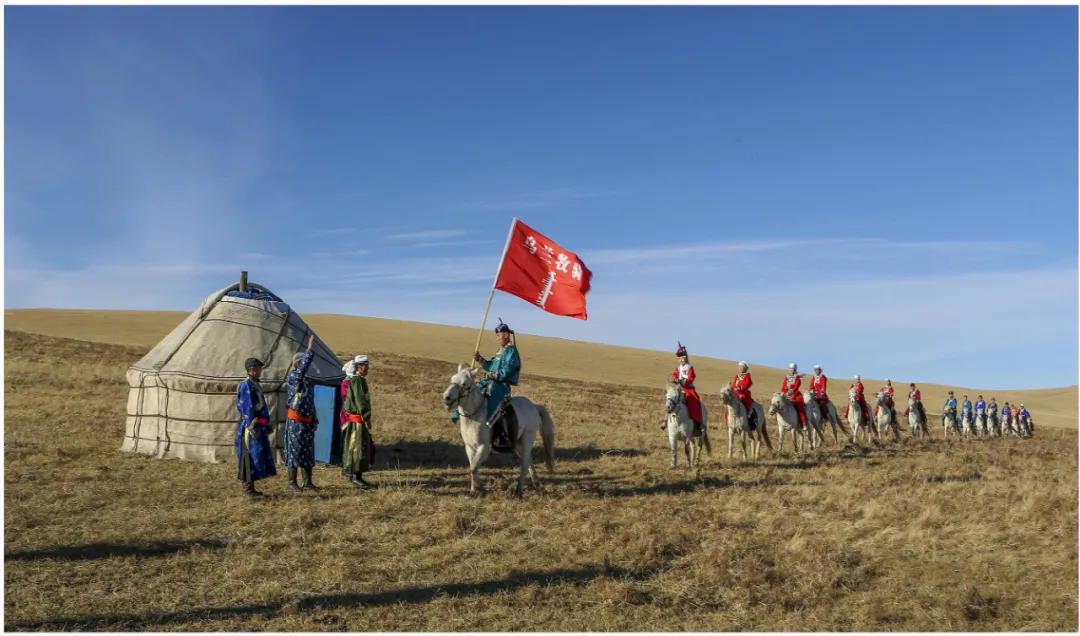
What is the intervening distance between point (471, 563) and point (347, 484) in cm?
503

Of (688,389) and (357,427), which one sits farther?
(688,389)

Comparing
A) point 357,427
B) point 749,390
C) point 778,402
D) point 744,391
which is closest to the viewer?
point 357,427

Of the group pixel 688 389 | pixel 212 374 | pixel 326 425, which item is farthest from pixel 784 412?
pixel 212 374

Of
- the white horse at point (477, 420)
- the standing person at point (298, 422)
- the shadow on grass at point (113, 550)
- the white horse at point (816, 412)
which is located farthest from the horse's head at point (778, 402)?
the shadow on grass at point (113, 550)

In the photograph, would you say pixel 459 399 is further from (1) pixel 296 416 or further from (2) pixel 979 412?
(2) pixel 979 412

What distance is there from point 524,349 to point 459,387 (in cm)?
6340

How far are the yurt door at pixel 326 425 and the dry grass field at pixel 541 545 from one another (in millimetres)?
418

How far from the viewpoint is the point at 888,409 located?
23.3 m

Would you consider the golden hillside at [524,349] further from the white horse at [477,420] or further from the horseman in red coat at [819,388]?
the white horse at [477,420]

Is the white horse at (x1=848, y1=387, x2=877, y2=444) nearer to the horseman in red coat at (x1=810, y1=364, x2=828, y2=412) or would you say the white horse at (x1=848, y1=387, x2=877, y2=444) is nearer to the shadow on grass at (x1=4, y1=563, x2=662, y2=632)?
the horseman in red coat at (x1=810, y1=364, x2=828, y2=412)

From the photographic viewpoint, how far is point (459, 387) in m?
10.2

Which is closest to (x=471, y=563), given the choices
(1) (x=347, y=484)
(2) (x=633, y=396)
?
(1) (x=347, y=484)

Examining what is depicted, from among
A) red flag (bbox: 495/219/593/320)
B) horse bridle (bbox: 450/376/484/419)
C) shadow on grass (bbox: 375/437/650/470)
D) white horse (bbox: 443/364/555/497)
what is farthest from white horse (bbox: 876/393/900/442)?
horse bridle (bbox: 450/376/484/419)

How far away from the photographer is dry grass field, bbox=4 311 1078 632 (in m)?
6.18
